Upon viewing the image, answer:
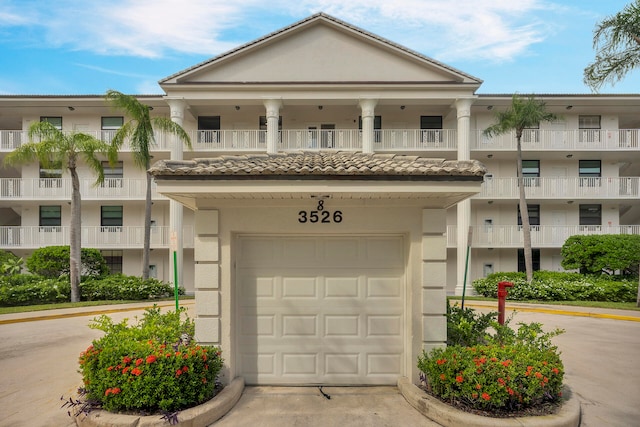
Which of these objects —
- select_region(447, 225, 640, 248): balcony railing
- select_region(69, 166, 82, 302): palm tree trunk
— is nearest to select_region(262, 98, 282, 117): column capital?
select_region(69, 166, 82, 302): palm tree trunk

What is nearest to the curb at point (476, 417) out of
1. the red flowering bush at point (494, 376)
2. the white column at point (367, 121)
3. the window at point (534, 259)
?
the red flowering bush at point (494, 376)

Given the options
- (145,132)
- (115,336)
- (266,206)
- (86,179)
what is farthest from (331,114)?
(115,336)

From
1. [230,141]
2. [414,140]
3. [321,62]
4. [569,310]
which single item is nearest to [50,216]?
[230,141]

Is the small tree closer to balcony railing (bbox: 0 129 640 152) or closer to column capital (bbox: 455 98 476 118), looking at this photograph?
balcony railing (bbox: 0 129 640 152)

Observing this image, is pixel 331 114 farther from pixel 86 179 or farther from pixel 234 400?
pixel 234 400

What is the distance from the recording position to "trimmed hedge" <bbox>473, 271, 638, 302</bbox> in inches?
656

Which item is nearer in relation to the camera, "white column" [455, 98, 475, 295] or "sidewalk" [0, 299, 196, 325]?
"sidewalk" [0, 299, 196, 325]

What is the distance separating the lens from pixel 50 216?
2183 centimetres

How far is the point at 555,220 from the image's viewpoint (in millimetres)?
22094

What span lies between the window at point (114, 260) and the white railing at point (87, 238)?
47.3 inches

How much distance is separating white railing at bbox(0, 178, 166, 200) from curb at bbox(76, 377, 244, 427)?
59.4 ft

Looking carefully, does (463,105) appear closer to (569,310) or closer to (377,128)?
(377,128)

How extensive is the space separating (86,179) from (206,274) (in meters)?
20.3

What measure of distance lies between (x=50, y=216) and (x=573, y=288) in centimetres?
2966
